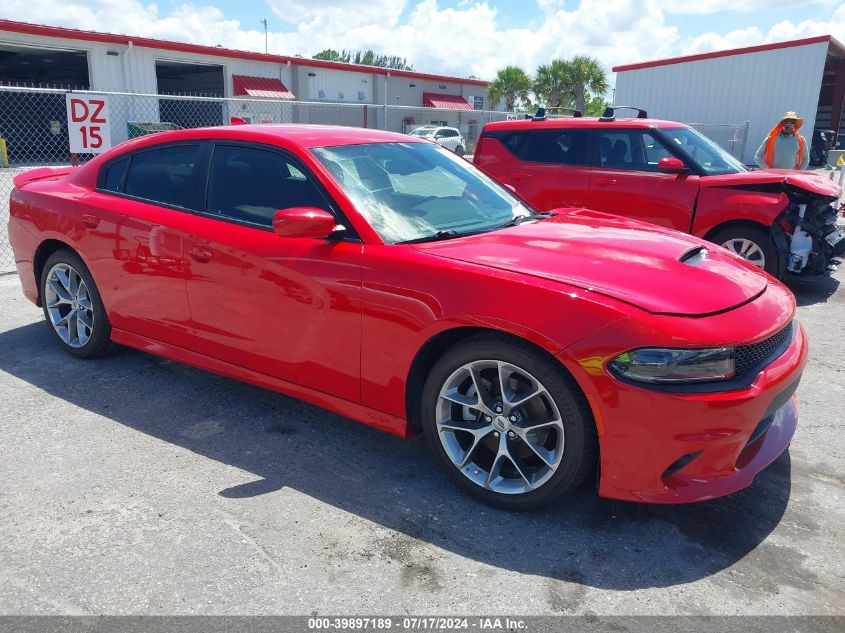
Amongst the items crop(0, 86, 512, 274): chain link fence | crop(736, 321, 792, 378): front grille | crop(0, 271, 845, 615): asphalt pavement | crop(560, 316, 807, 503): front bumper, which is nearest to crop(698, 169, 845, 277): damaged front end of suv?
crop(0, 271, 845, 615): asphalt pavement

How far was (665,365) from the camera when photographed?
8.36 ft

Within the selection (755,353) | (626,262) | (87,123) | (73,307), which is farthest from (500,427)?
(87,123)

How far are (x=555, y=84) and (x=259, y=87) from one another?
19.8 metres

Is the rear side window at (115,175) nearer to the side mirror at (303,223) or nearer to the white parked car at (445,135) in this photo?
the side mirror at (303,223)

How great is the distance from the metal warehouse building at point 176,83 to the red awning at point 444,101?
0.39ft

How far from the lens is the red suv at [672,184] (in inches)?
262

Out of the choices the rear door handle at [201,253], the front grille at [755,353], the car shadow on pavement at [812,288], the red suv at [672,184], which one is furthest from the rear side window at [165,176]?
the car shadow on pavement at [812,288]

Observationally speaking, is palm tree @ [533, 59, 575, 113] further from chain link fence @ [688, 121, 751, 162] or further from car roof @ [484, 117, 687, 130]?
car roof @ [484, 117, 687, 130]

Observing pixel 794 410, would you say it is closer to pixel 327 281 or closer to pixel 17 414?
pixel 327 281

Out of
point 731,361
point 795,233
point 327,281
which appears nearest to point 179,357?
point 327,281

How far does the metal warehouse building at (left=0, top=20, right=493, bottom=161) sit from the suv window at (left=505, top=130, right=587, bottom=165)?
14681 millimetres

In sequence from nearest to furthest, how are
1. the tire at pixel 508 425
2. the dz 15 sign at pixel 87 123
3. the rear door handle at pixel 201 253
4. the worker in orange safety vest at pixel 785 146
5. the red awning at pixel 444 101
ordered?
the tire at pixel 508 425
the rear door handle at pixel 201 253
the dz 15 sign at pixel 87 123
the worker in orange safety vest at pixel 785 146
the red awning at pixel 444 101

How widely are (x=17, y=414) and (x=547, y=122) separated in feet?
19.9

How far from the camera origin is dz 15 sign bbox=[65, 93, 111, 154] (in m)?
7.89
